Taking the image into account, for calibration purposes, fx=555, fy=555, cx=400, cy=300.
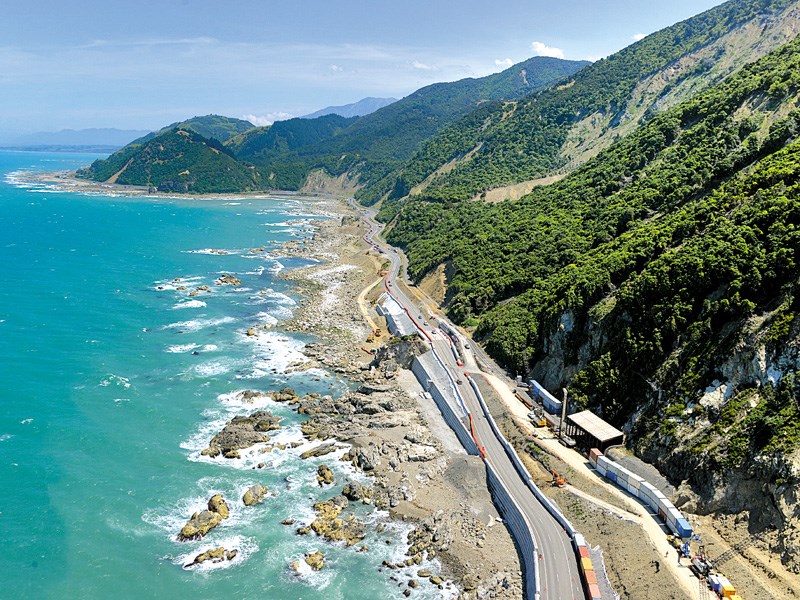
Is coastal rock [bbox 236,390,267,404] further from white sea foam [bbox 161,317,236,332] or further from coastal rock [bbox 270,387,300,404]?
white sea foam [bbox 161,317,236,332]

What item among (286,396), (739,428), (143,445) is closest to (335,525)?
(143,445)

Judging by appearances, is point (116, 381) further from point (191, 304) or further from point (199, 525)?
point (191, 304)

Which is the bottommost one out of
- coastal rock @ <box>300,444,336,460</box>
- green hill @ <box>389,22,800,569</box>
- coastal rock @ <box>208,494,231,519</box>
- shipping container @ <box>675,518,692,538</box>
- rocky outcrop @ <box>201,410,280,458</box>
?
coastal rock @ <box>208,494,231,519</box>

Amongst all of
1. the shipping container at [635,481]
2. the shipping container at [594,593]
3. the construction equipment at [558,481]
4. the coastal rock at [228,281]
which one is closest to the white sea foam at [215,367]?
the coastal rock at [228,281]

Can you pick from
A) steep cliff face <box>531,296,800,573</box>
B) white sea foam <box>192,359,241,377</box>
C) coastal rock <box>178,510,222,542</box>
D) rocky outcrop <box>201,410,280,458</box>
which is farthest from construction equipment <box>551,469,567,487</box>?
white sea foam <box>192,359,241,377</box>

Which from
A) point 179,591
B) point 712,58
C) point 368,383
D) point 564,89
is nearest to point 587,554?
point 179,591

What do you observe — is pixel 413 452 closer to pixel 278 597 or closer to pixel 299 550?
pixel 299 550

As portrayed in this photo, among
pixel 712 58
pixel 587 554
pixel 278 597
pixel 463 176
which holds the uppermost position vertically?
pixel 712 58
